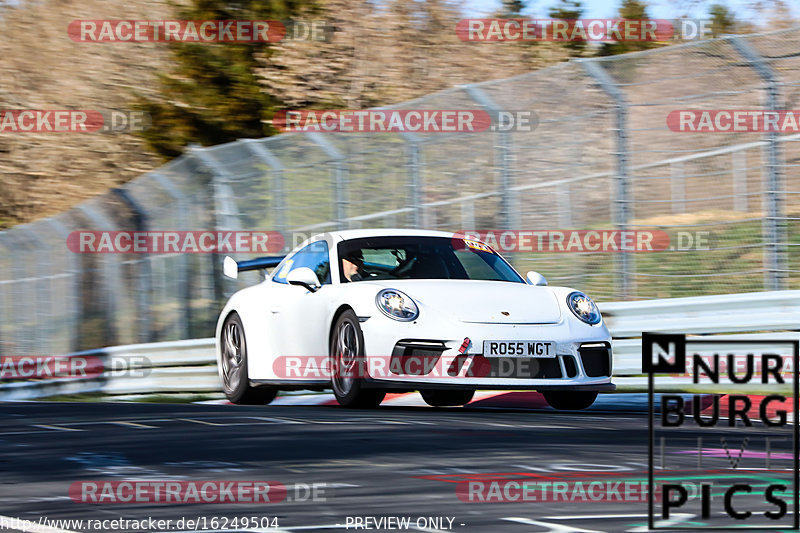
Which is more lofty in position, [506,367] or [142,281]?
[142,281]

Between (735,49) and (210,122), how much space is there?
62.8 ft

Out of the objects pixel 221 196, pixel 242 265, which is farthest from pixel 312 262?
pixel 221 196

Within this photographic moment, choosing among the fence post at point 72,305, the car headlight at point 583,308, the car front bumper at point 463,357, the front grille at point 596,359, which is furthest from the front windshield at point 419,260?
the fence post at point 72,305

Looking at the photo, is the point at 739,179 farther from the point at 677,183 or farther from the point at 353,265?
the point at 353,265

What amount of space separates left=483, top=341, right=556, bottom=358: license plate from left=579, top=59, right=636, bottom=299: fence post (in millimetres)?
2938

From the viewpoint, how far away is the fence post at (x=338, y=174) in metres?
15.0

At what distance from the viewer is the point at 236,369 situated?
1103cm

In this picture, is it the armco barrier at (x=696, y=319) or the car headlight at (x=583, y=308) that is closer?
the car headlight at (x=583, y=308)

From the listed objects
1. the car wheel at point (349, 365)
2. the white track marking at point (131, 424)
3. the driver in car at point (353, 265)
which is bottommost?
the white track marking at point (131, 424)

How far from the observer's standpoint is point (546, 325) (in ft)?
29.3

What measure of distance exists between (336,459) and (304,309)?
3.48 m

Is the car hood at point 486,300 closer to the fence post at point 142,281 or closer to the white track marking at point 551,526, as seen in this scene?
the white track marking at point 551,526

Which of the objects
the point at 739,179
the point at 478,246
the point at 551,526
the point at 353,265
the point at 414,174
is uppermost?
the point at 739,179

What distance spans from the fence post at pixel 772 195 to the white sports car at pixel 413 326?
77.5 inches
